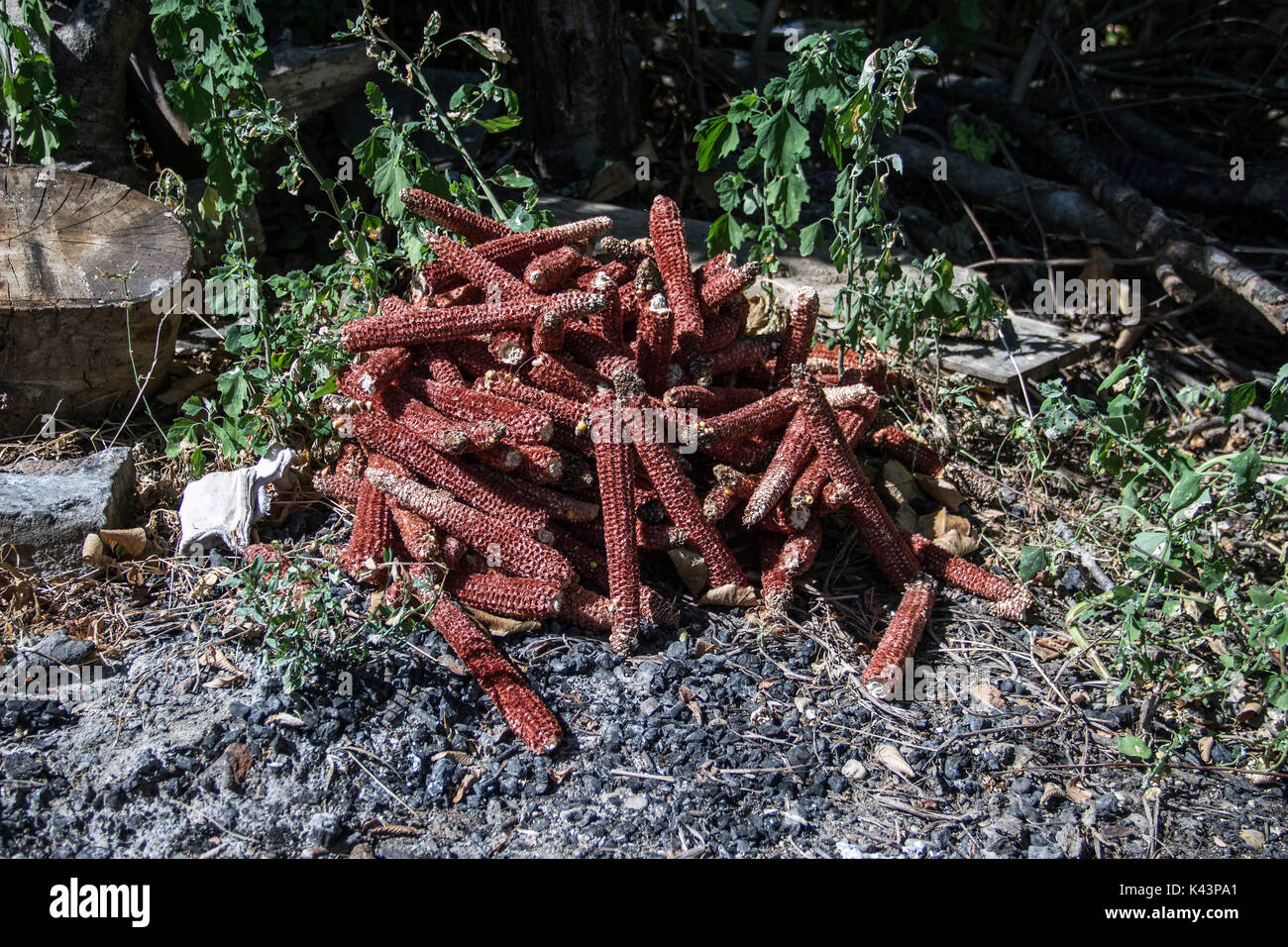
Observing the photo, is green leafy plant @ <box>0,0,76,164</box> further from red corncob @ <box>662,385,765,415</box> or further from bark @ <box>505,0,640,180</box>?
red corncob @ <box>662,385,765,415</box>

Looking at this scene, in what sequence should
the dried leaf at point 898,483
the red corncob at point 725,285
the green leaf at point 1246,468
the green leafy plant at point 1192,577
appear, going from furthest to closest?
1. the dried leaf at point 898,483
2. the red corncob at point 725,285
3. the green leafy plant at point 1192,577
4. the green leaf at point 1246,468

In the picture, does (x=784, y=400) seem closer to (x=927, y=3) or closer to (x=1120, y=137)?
(x=1120, y=137)

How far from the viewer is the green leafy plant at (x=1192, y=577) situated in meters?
3.27

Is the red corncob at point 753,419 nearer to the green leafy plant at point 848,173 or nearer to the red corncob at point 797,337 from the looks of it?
the red corncob at point 797,337

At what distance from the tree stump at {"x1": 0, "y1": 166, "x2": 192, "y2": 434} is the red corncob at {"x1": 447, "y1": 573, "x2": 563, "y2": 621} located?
179cm

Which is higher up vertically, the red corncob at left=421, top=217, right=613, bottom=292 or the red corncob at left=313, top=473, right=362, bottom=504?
the red corncob at left=421, top=217, right=613, bottom=292

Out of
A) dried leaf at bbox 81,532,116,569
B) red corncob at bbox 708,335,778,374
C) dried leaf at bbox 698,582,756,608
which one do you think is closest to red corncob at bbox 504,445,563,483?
dried leaf at bbox 698,582,756,608

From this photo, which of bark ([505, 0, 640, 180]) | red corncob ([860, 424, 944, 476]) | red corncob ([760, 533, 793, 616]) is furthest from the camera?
bark ([505, 0, 640, 180])

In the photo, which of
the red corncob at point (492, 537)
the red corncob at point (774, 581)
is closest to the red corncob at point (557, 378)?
the red corncob at point (492, 537)

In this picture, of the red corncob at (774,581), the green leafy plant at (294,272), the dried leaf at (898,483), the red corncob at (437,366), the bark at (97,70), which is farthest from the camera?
the bark at (97,70)

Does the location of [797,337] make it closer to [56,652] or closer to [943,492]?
[943,492]

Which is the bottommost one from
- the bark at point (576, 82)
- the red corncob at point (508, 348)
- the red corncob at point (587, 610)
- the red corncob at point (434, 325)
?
the red corncob at point (587, 610)

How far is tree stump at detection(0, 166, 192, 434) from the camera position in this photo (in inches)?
153

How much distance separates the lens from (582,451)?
3668 mm
